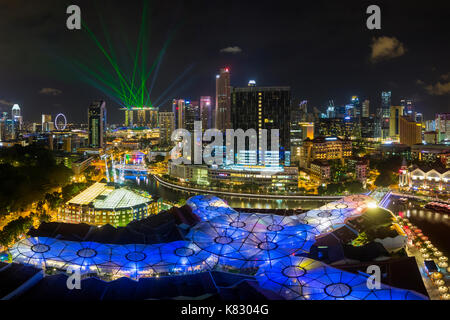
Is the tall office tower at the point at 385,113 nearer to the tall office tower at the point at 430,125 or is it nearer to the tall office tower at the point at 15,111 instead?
the tall office tower at the point at 430,125

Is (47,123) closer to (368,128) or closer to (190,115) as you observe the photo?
(190,115)

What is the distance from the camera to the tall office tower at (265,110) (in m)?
17.0

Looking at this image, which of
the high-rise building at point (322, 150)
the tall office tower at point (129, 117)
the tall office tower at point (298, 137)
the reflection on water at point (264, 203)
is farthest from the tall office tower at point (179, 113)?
the tall office tower at point (129, 117)

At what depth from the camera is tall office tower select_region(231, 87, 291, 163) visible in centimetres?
1702

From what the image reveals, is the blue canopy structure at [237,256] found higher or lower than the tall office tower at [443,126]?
lower

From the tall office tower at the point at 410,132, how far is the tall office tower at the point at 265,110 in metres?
14.1

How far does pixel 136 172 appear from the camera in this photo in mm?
17984

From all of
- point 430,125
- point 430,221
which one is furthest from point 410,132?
point 430,221

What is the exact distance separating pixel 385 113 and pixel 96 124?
29606 mm

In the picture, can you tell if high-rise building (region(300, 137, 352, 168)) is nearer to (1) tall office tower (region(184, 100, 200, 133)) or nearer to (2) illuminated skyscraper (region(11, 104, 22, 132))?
(1) tall office tower (region(184, 100, 200, 133))

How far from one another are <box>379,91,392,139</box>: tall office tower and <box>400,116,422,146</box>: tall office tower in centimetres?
509

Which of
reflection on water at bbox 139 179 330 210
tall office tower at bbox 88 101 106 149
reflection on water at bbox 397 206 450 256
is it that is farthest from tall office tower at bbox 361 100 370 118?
reflection on water at bbox 397 206 450 256
